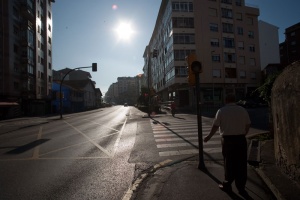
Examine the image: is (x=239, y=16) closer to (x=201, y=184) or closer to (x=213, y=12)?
(x=213, y=12)

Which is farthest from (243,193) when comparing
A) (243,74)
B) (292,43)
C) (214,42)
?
(292,43)

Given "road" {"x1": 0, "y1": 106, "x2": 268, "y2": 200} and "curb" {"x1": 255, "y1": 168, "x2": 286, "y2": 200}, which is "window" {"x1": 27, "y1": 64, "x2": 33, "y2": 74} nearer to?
"road" {"x1": 0, "y1": 106, "x2": 268, "y2": 200}

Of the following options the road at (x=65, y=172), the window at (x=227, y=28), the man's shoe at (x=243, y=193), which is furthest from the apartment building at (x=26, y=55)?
the man's shoe at (x=243, y=193)

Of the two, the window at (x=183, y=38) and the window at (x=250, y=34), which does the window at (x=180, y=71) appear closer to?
the window at (x=183, y=38)

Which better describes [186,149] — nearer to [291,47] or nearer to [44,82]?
[44,82]

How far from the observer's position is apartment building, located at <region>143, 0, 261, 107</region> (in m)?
43.6

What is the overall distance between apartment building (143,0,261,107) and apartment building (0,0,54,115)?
20.6 m

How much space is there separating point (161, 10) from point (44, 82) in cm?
2751

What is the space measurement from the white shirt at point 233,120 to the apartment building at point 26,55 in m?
36.4

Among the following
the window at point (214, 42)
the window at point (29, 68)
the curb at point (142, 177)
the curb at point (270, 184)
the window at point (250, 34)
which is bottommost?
the curb at point (142, 177)

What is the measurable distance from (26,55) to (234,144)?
43481 mm

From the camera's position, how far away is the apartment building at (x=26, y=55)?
119ft

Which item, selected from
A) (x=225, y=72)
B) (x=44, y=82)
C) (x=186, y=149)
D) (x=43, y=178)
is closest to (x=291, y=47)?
(x=225, y=72)

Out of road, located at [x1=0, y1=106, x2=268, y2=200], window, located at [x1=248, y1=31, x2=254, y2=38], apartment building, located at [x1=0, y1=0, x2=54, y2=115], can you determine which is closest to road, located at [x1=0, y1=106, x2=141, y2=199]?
road, located at [x1=0, y1=106, x2=268, y2=200]
